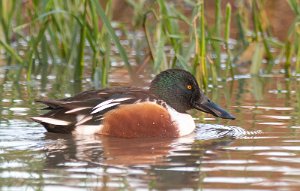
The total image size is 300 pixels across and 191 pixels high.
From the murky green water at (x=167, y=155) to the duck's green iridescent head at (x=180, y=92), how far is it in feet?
0.57

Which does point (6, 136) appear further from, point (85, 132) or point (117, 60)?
point (117, 60)

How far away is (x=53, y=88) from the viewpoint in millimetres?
10625

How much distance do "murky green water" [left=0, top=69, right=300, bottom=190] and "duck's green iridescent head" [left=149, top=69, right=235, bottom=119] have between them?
173mm

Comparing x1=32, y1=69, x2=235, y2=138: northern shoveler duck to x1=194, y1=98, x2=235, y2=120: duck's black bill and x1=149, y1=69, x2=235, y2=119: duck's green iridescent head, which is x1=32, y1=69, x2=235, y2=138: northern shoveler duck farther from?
x1=194, y1=98, x2=235, y2=120: duck's black bill

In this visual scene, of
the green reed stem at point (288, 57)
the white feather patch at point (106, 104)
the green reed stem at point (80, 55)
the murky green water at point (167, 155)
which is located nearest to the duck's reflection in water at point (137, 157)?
the murky green water at point (167, 155)

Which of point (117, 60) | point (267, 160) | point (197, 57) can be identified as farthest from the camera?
point (117, 60)

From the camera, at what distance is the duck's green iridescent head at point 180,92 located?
8.54m

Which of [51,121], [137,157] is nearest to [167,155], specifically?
[137,157]

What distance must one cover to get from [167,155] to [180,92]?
4.75 ft

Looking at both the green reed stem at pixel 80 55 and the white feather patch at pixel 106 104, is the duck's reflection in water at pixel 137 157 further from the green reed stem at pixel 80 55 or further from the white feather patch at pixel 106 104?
the green reed stem at pixel 80 55

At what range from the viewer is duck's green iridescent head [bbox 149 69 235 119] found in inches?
336

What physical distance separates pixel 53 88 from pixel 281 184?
4910mm

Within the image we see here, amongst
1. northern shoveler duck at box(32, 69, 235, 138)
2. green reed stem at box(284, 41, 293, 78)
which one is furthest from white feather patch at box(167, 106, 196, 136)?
green reed stem at box(284, 41, 293, 78)

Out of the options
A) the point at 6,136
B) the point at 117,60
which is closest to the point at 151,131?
the point at 6,136
